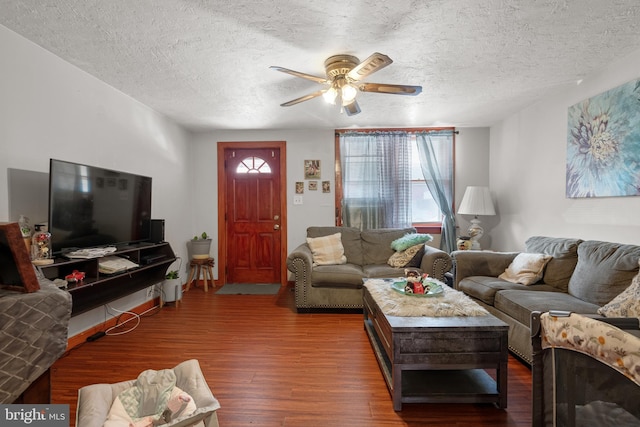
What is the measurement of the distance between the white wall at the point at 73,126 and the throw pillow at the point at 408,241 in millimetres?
2941

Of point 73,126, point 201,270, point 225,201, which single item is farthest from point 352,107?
point 201,270

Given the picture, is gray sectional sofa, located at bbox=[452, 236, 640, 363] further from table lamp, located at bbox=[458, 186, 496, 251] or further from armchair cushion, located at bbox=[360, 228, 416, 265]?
armchair cushion, located at bbox=[360, 228, 416, 265]

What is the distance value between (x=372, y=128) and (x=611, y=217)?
9.23 feet

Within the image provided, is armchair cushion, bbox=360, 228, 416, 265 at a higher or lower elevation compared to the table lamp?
lower

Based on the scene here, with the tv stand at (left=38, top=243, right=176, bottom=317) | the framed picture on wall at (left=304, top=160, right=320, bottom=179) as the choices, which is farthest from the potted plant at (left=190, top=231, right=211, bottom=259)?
the framed picture on wall at (left=304, top=160, right=320, bottom=179)

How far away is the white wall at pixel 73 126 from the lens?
6.41 ft

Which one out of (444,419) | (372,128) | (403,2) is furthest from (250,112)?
(444,419)

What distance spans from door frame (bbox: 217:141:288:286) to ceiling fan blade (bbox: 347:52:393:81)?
7.59ft

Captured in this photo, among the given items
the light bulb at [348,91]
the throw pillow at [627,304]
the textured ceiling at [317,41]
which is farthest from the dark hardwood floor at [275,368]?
the textured ceiling at [317,41]

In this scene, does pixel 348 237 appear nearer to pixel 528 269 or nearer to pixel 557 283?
pixel 528 269

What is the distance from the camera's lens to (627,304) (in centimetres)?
166

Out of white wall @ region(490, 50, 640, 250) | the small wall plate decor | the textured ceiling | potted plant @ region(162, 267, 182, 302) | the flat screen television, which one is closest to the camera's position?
the small wall plate decor

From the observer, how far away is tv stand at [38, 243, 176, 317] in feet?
7.00

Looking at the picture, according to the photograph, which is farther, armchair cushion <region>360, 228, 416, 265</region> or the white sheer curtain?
the white sheer curtain
